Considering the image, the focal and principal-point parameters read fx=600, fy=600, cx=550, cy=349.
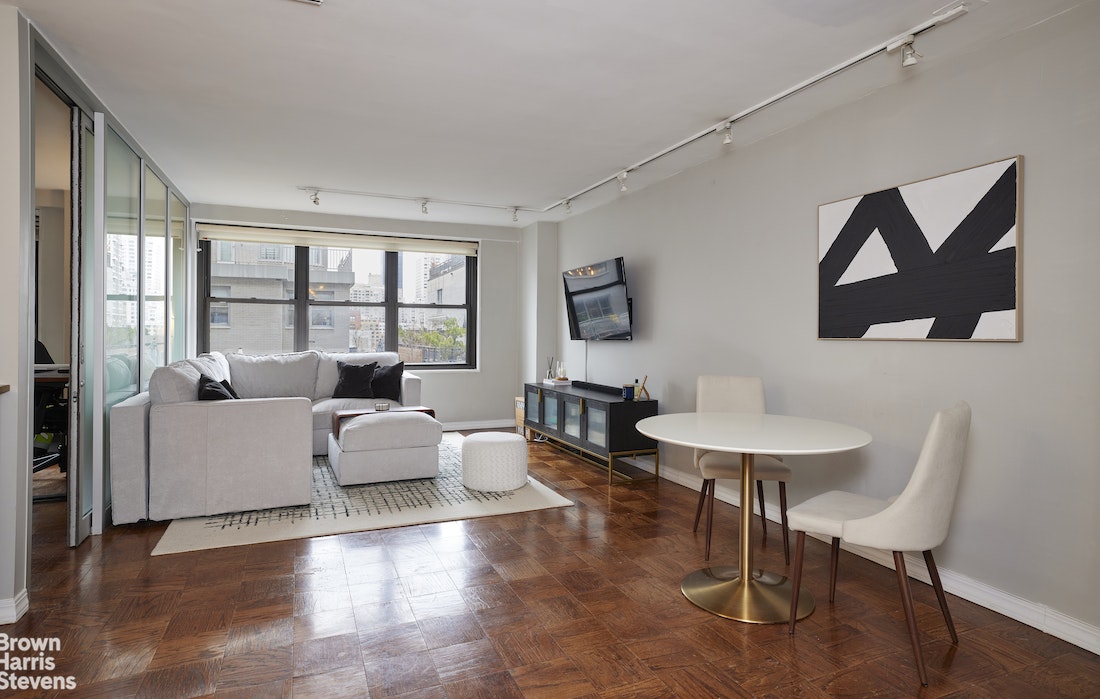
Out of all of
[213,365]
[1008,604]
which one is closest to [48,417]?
[213,365]

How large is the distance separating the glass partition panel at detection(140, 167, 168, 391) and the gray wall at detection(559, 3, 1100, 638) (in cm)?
399

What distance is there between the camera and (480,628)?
7.71ft

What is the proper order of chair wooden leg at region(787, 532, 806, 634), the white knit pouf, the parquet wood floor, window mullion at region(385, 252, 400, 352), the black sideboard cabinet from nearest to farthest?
the parquet wood floor → chair wooden leg at region(787, 532, 806, 634) → the white knit pouf → the black sideboard cabinet → window mullion at region(385, 252, 400, 352)

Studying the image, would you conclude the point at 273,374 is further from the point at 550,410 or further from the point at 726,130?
the point at 726,130

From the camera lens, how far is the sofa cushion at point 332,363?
6004mm

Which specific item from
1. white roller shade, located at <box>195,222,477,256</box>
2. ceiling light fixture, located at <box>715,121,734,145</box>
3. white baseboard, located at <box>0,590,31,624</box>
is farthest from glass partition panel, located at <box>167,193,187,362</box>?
ceiling light fixture, located at <box>715,121,734,145</box>

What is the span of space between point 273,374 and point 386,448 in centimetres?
210

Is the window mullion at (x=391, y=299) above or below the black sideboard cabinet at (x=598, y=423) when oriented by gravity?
above

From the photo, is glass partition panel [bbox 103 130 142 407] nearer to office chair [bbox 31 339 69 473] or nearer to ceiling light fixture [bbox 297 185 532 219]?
office chair [bbox 31 339 69 473]

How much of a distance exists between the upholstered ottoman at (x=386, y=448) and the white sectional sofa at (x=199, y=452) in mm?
497

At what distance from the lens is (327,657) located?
6.98 ft

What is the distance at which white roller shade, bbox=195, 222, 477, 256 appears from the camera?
20.2 feet

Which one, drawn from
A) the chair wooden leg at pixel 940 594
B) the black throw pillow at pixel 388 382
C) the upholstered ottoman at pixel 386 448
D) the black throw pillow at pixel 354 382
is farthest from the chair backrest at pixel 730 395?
the black throw pillow at pixel 354 382

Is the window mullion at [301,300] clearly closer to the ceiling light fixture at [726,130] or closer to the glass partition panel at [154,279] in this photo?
the glass partition panel at [154,279]
